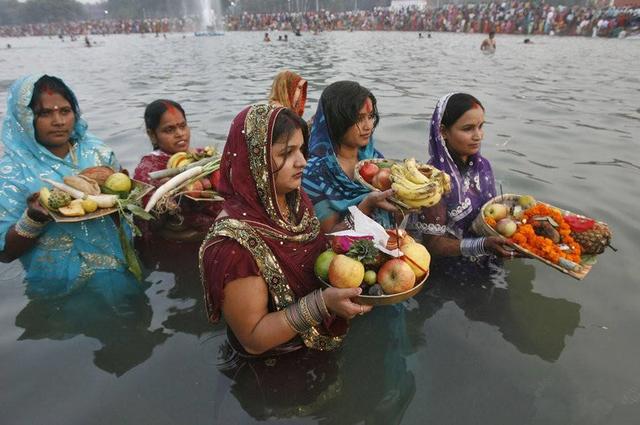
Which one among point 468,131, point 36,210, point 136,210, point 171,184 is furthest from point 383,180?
point 36,210

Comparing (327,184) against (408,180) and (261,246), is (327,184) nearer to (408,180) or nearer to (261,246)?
(408,180)

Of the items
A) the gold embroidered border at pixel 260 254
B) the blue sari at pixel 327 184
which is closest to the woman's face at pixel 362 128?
the blue sari at pixel 327 184

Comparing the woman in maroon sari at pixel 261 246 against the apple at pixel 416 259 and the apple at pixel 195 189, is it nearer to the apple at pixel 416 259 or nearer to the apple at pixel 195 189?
the apple at pixel 416 259

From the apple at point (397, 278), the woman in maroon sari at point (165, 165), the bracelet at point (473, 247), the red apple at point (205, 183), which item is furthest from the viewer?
the woman in maroon sari at point (165, 165)

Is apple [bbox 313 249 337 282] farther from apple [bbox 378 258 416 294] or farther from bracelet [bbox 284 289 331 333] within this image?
apple [bbox 378 258 416 294]

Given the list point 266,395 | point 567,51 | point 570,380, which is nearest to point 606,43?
point 567,51

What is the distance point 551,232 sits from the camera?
3207mm

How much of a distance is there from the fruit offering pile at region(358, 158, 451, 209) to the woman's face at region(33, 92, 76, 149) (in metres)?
2.51

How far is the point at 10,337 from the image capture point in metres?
3.59

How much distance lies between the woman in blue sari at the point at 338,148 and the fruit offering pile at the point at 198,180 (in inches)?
35.8

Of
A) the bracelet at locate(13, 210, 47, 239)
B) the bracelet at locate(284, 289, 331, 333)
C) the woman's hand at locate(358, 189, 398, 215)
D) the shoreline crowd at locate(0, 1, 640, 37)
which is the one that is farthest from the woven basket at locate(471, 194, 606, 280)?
the shoreline crowd at locate(0, 1, 640, 37)

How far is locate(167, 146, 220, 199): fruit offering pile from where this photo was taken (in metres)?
3.69

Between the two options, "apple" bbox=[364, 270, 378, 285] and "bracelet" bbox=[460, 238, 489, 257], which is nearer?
"apple" bbox=[364, 270, 378, 285]

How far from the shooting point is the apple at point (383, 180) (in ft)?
10.6
